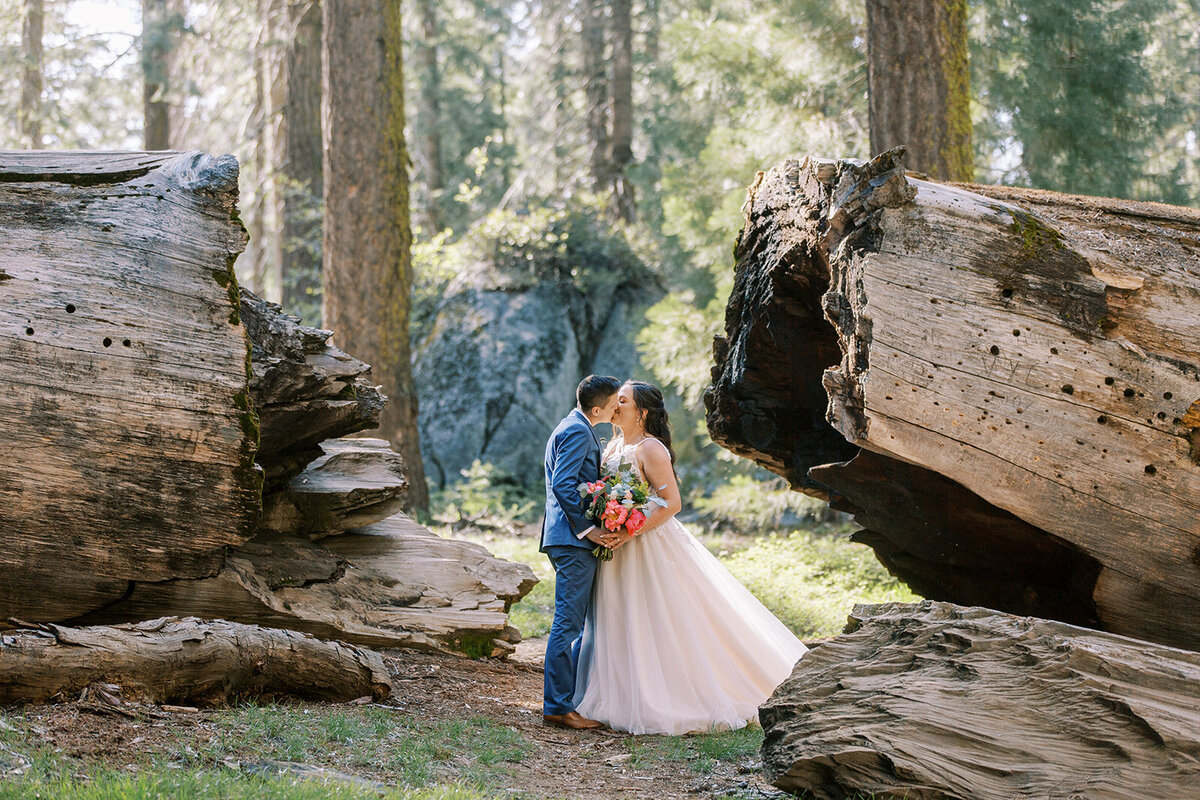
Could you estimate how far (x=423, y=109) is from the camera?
25.3m

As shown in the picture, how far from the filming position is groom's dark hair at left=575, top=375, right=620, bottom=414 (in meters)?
6.60

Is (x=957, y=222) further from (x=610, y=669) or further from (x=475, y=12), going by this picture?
(x=475, y=12)

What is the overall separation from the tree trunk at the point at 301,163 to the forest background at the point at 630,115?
49mm

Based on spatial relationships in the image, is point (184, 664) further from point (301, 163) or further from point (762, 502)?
point (301, 163)

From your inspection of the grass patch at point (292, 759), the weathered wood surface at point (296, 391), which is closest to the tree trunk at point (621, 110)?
the weathered wood surface at point (296, 391)

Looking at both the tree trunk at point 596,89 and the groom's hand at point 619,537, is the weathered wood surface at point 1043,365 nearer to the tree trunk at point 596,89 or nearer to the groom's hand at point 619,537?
the groom's hand at point 619,537

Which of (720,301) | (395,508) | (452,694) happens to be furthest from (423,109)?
(452,694)

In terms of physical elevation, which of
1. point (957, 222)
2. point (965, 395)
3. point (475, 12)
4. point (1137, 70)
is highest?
point (475, 12)

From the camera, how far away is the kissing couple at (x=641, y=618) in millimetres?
6293

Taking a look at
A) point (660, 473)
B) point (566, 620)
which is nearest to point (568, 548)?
point (566, 620)

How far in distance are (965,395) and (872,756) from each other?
5.98 feet

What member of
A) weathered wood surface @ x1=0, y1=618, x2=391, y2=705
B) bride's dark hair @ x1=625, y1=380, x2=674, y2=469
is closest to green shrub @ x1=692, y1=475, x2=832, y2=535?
bride's dark hair @ x1=625, y1=380, x2=674, y2=469

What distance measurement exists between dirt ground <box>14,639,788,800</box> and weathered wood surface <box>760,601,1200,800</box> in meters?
0.53

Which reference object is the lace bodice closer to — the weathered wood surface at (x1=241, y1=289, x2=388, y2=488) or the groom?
the groom
